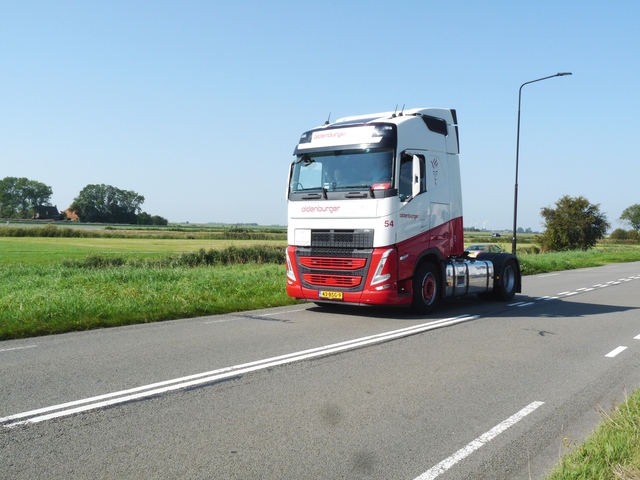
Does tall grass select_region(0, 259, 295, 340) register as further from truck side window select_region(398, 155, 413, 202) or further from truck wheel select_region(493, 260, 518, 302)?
truck wheel select_region(493, 260, 518, 302)

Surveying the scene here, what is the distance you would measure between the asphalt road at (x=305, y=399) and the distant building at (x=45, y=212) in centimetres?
13494

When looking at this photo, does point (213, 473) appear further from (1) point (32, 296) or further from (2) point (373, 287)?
(1) point (32, 296)

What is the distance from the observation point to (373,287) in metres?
11.1

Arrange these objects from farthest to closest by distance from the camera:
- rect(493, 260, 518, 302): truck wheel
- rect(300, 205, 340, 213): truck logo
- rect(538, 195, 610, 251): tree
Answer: rect(538, 195, 610, 251): tree, rect(493, 260, 518, 302): truck wheel, rect(300, 205, 340, 213): truck logo

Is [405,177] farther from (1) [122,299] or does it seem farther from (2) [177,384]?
(2) [177,384]

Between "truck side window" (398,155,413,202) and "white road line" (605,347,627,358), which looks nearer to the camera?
"white road line" (605,347,627,358)

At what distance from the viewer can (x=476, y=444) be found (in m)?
4.57

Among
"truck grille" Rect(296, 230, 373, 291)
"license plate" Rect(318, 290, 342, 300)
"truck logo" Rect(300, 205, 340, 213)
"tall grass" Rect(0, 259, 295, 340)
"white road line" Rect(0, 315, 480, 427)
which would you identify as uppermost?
"truck logo" Rect(300, 205, 340, 213)

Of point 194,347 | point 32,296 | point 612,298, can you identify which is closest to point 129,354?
point 194,347

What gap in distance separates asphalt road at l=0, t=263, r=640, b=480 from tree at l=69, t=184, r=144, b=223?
12872 cm

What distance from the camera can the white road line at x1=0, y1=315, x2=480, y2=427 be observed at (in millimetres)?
5008

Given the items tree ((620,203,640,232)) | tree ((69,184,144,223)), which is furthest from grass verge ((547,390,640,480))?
tree ((620,203,640,232))

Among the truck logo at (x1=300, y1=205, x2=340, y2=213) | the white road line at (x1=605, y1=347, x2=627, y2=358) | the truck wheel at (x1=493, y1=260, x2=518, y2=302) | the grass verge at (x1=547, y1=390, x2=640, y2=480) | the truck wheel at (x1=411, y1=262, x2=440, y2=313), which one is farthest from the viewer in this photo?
the truck wheel at (x1=493, y1=260, x2=518, y2=302)

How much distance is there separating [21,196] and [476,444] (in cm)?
14498
